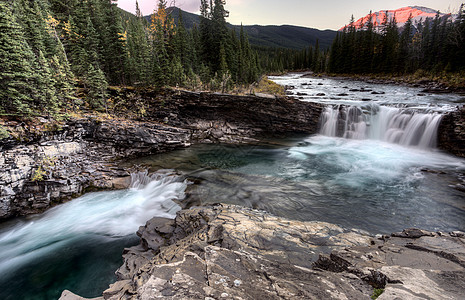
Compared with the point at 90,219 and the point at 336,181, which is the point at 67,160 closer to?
the point at 90,219

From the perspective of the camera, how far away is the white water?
29.9ft

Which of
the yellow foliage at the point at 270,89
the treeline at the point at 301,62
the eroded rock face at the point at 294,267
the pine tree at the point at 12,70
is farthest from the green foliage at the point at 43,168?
the treeline at the point at 301,62

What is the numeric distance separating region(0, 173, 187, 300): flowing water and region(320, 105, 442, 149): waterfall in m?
18.6

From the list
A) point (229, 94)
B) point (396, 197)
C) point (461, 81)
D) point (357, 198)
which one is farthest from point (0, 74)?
point (461, 81)

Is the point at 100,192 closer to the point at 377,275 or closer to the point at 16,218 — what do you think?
the point at 16,218

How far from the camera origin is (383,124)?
19812 millimetres

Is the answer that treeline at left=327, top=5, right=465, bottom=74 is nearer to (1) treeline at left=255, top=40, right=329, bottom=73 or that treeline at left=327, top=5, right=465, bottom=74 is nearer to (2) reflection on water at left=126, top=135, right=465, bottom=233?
(1) treeline at left=255, top=40, right=329, bottom=73

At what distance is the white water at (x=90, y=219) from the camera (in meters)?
9.12

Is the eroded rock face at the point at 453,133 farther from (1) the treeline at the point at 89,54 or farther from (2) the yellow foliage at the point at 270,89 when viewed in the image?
(1) the treeline at the point at 89,54

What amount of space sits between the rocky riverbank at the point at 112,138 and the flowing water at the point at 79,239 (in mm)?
1226

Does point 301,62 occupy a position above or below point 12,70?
above

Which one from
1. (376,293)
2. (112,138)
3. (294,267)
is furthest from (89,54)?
(376,293)

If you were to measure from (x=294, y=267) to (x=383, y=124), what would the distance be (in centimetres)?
2202

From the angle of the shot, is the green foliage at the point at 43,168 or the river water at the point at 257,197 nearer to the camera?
the river water at the point at 257,197
